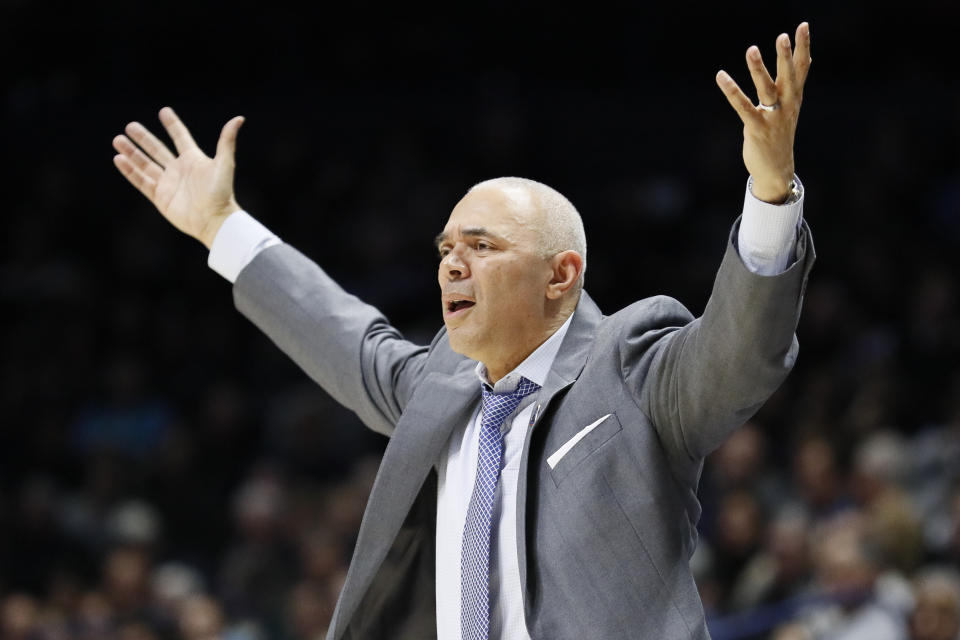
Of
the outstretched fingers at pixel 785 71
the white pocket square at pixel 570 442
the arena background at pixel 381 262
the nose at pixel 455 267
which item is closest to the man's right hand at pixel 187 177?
the nose at pixel 455 267

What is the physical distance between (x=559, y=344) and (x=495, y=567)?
411mm

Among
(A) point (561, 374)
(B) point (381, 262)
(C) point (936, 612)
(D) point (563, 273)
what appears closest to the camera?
(A) point (561, 374)

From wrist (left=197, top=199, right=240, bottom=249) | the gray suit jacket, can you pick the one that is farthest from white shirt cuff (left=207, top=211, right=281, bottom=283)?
the gray suit jacket

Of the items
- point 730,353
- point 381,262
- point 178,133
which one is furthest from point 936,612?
point 381,262

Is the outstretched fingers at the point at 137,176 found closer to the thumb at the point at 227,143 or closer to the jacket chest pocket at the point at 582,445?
the thumb at the point at 227,143

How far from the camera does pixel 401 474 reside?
2475mm

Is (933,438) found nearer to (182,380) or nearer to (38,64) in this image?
(182,380)

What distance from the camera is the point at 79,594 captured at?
20.2ft

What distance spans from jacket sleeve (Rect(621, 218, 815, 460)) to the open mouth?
Result: 0.39 meters

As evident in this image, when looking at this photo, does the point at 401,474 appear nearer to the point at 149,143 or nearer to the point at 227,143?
the point at 227,143

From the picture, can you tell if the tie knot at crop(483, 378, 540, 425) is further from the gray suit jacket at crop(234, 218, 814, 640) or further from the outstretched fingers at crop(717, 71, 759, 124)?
the outstretched fingers at crop(717, 71, 759, 124)

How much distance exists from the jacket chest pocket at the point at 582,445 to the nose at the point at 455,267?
36cm

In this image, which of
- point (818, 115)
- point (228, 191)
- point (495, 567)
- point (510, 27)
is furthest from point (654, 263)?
point (495, 567)

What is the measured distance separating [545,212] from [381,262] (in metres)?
4.88
